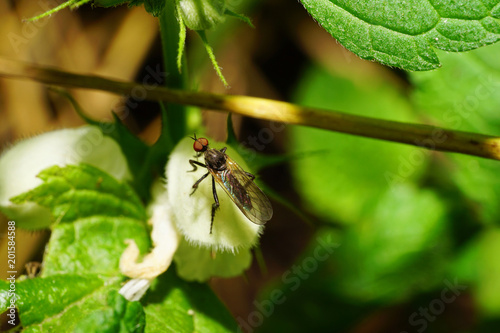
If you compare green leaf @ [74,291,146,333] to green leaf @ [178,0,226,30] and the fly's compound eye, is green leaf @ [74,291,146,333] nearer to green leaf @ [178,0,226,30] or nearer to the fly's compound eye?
the fly's compound eye

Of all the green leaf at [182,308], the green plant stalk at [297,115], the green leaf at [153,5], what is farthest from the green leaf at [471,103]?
the green leaf at [153,5]

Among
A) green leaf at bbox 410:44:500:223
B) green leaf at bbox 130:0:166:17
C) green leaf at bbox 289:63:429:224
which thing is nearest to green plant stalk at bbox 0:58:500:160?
green leaf at bbox 130:0:166:17

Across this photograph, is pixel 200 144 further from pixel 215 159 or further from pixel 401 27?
pixel 401 27

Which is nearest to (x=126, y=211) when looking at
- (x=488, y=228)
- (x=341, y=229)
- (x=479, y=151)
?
(x=479, y=151)

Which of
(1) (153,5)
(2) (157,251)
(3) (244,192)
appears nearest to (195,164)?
(3) (244,192)

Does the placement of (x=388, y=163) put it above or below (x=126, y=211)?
below

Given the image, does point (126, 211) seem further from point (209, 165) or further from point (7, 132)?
point (7, 132)
